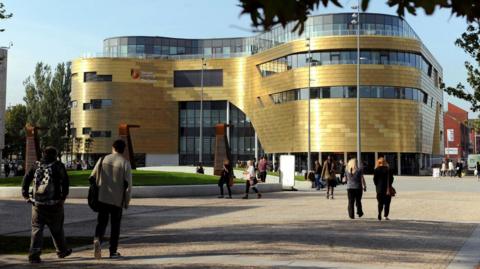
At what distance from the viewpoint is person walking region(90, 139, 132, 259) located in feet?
24.9

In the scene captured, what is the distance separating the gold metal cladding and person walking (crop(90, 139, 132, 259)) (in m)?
53.4

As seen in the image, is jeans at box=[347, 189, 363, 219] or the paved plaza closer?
the paved plaza

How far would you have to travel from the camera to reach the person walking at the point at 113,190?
760 cm

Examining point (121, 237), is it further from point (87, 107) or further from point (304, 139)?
point (87, 107)

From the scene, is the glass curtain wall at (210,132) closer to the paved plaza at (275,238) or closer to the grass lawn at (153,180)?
the grass lawn at (153,180)

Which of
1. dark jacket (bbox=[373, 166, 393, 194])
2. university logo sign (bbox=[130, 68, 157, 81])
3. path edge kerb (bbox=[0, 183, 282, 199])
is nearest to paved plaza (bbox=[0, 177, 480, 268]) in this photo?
dark jacket (bbox=[373, 166, 393, 194])

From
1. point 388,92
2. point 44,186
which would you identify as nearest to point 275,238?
point 44,186

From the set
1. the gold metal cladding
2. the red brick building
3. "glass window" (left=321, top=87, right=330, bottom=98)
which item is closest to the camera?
the gold metal cladding

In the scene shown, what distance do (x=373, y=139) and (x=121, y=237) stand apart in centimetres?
5307

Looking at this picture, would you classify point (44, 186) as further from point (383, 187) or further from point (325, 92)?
point (325, 92)

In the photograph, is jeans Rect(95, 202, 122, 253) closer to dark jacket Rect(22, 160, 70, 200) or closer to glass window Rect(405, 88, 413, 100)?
dark jacket Rect(22, 160, 70, 200)

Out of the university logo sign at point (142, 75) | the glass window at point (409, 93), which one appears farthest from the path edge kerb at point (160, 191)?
the university logo sign at point (142, 75)

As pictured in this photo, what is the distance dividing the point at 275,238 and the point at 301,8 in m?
6.96

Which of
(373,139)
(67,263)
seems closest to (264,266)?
(67,263)
